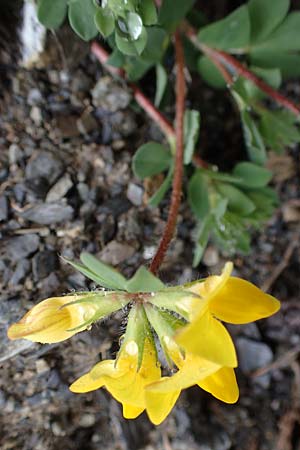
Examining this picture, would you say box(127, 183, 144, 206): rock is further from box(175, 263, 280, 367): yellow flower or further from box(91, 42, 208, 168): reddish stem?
box(175, 263, 280, 367): yellow flower

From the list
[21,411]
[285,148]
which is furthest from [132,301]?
[285,148]

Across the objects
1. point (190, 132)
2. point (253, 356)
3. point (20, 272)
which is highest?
point (190, 132)

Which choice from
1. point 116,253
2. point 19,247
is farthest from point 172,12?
point 19,247

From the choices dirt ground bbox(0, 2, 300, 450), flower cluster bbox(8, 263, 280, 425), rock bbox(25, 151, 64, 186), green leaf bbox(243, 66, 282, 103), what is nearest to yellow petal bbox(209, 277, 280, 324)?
flower cluster bbox(8, 263, 280, 425)

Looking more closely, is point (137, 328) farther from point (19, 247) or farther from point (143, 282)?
point (19, 247)

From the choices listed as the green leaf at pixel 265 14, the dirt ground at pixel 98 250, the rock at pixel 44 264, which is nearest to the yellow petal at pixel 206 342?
the dirt ground at pixel 98 250

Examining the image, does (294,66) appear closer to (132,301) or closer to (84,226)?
(84,226)

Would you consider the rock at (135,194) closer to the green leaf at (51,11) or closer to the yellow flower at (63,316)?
the green leaf at (51,11)
